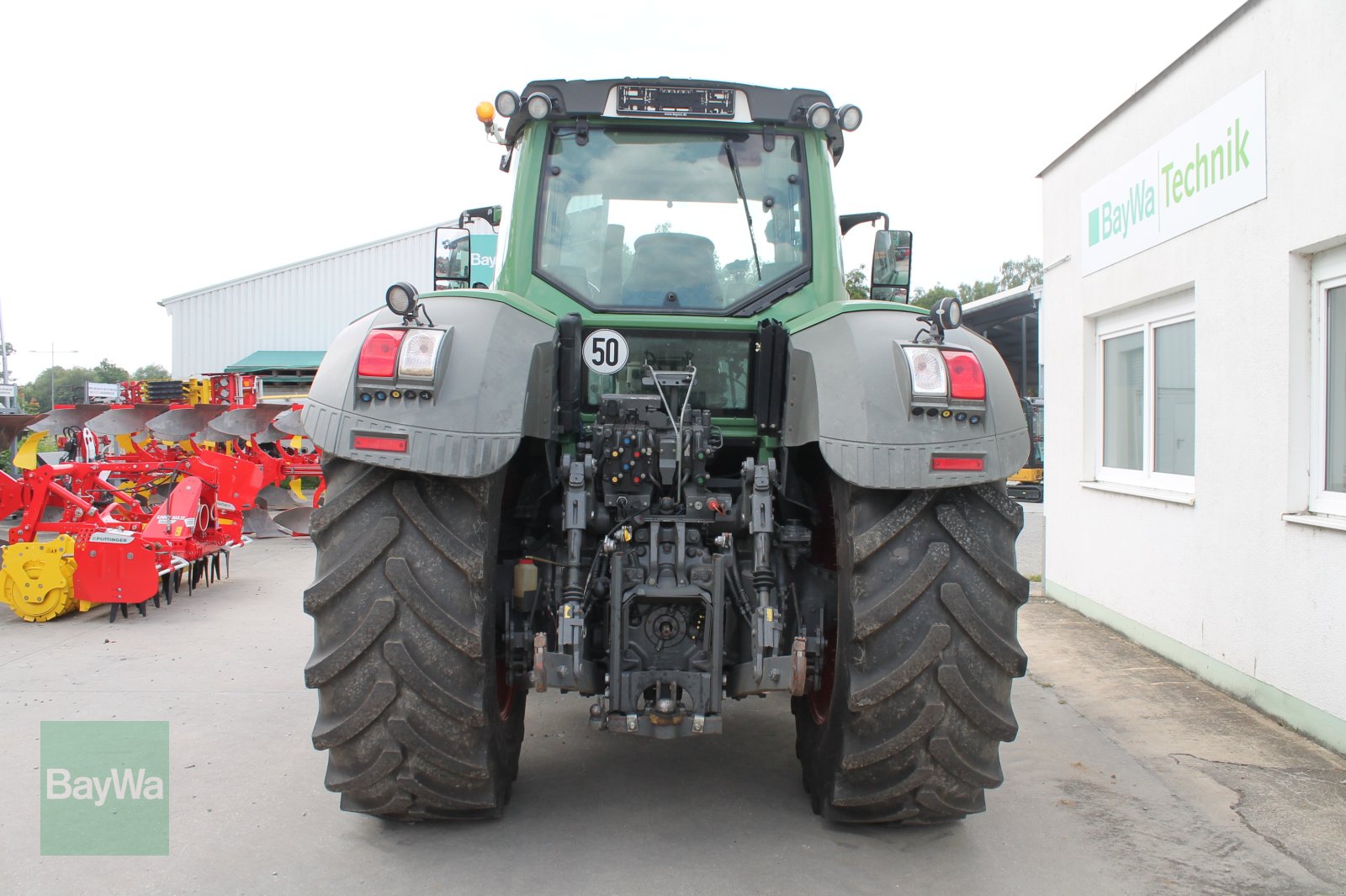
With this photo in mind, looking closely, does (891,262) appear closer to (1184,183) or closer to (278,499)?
(1184,183)

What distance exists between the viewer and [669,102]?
370 centimetres

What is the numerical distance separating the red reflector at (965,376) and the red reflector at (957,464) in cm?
2

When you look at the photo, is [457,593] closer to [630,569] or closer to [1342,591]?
[630,569]

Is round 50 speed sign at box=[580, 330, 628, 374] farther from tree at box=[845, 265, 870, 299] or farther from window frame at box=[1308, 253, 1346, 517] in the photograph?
window frame at box=[1308, 253, 1346, 517]

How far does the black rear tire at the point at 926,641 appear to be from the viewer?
286 centimetres

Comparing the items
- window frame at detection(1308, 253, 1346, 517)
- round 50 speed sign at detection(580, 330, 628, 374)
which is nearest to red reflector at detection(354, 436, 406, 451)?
round 50 speed sign at detection(580, 330, 628, 374)

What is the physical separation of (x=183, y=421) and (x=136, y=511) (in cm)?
493

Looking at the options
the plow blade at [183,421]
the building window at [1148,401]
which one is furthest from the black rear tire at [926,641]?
the plow blade at [183,421]

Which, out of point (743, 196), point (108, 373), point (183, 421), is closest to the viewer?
point (743, 196)

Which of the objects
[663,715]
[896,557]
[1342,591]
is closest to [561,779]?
[663,715]

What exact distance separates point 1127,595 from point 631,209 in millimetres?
4457

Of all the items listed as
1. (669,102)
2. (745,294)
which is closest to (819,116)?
(669,102)

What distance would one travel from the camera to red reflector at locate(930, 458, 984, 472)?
9.12 ft

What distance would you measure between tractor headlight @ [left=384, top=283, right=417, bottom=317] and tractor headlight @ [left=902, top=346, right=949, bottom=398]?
4.75ft
